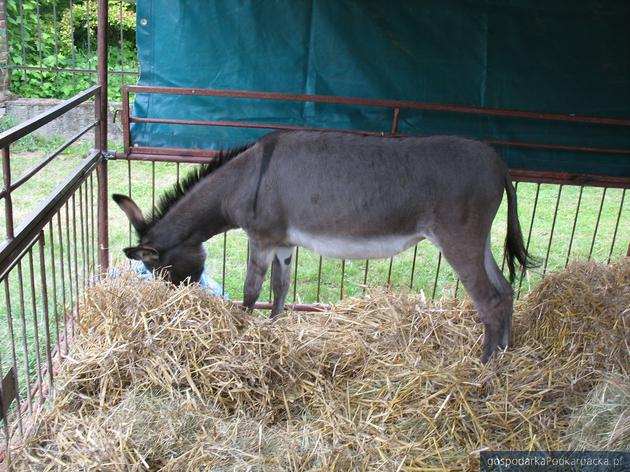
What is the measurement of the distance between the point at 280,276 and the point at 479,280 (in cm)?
152

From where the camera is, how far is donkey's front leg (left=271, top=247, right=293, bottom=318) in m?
4.45

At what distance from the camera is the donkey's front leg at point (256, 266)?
413cm

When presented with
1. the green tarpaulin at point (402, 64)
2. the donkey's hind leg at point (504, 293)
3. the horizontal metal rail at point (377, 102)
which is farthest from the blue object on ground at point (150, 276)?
the donkey's hind leg at point (504, 293)

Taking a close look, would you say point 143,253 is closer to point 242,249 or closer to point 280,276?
point 280,276

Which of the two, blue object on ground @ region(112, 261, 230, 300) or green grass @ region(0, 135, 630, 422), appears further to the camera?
green grass @ region(0, 135, 630, 422)

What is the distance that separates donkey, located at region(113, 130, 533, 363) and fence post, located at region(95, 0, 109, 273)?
462 millimetres

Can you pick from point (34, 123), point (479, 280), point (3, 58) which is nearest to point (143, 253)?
point (34, 123)

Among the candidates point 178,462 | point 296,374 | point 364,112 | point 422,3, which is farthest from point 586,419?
point 422,3

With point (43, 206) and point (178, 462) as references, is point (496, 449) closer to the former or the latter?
point (178, 462)

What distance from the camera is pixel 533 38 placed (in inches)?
188

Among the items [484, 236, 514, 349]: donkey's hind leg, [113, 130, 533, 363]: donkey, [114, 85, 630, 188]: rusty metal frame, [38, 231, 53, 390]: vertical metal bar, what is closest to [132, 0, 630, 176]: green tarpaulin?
[114, 85, 630, 188]: rusty metal frame

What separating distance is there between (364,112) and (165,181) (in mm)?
3967

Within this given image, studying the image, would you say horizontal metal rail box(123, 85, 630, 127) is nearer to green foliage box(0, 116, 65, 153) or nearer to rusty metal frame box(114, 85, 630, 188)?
rusty metal frame box(114, 85, 630, 188)

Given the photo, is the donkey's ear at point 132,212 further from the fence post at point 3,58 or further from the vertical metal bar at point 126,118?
the fence post at point 3,58
